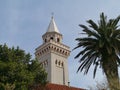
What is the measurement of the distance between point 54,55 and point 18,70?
43.5 meters

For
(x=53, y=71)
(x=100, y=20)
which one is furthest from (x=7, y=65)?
(x=53, y=71)

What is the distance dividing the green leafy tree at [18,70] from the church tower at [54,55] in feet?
114

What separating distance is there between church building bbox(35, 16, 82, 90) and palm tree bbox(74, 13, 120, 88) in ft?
132

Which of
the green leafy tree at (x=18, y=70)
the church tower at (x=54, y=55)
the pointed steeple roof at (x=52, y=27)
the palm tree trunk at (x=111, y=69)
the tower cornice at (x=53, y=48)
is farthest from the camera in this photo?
the pointed steeple roof at (x=52, y=27)

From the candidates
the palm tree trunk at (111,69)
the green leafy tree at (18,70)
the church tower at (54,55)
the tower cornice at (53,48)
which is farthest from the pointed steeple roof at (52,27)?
the palm tree trunk at (111,69)

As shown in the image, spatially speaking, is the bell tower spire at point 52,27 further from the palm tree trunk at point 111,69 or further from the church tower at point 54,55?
the palm tree trunk at point 111,69

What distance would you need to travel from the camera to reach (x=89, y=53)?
143ft

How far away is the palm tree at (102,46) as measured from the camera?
4209 centimetres

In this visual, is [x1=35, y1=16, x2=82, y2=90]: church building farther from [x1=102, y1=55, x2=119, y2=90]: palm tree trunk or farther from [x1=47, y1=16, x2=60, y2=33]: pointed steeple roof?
[x1=102, y1=55, x2=119, y2=90]: palm tree trunk

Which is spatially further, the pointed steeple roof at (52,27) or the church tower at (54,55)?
the pointed steeple roof at (52,27)

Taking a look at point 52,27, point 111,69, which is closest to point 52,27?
point 52,27

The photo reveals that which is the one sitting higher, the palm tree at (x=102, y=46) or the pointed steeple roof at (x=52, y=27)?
the pointed steeple roof at (x=52, y=27)

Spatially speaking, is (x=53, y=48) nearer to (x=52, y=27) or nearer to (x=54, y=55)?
(x=54, y=55)

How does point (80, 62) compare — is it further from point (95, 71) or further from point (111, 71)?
point (111, 71)
